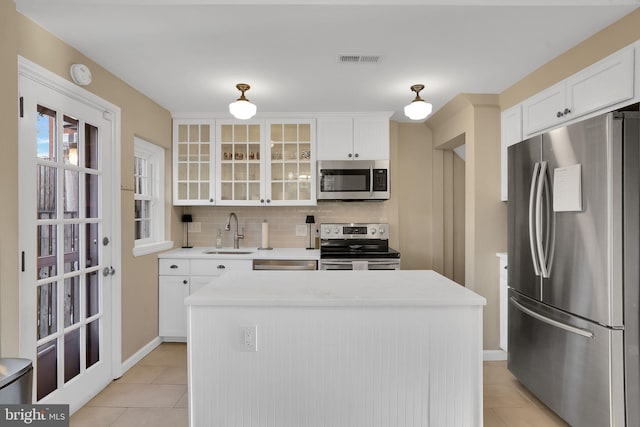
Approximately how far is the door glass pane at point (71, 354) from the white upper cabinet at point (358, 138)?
2635 mm

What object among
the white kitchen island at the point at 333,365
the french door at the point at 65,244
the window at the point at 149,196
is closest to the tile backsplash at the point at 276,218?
the window at the point at 149,196

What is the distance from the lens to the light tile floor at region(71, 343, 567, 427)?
235 cm

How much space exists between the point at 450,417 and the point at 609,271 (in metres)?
1.09

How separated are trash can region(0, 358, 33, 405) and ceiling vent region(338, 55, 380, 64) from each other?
2.35 m

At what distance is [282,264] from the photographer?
3637 mm

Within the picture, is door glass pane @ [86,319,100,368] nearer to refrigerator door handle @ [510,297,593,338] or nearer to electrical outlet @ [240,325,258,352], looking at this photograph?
electrical outlet @ [240,325,258,352]

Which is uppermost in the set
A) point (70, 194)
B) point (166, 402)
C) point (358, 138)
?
point (358, 138)

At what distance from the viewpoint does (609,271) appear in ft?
6.14

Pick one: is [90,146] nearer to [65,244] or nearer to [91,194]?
[91,194]

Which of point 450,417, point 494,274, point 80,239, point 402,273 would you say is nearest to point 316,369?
point 450,417

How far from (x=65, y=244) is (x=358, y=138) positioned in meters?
2.76

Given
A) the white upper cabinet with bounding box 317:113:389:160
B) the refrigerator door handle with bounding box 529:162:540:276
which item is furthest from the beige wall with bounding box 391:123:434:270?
the refrigerator door handle with bounding box 529:162:540:276

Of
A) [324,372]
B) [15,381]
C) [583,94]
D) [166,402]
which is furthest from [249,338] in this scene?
[583,94]

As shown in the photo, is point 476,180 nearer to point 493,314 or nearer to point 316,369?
point 493,314
